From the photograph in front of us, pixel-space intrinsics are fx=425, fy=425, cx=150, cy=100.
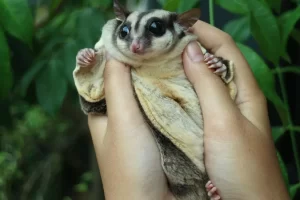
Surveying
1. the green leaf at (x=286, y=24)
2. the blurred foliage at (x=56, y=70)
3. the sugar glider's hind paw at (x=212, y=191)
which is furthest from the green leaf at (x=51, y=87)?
the green leaf at (x=286, y=24)

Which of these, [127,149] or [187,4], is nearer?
[127,149]

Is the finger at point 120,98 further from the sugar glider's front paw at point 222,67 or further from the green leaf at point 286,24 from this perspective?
the green leaf at point 286,24

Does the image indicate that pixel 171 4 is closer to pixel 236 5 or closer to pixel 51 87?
pixel 236 5

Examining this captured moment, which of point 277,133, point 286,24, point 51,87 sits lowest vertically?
point 277,133

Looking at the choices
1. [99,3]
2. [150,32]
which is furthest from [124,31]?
[99,3]

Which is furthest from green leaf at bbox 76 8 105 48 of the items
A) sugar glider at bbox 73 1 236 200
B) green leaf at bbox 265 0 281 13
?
green leaf at bbox 265 0 281 13

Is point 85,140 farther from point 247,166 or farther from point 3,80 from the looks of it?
point 247,166

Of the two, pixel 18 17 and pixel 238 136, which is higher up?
pixel 18 17
